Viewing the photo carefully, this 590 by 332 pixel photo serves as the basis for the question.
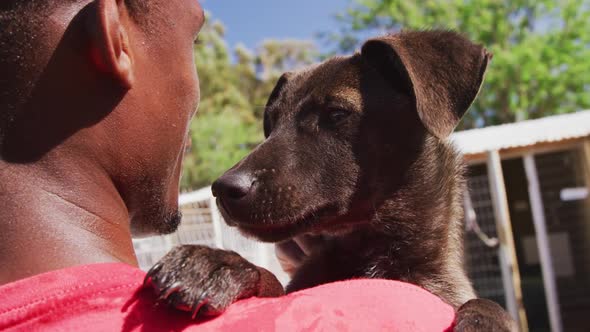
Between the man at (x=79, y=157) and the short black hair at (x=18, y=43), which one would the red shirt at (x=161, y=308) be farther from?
the short black hair at (x=18, y=43)

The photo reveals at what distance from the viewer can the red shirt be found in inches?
54.6

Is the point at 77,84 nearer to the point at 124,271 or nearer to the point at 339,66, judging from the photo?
the point at 124,271

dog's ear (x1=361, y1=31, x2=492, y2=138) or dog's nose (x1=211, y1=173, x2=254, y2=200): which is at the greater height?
dog's ear (x1=361, y1=31, x2=492, y2=138)

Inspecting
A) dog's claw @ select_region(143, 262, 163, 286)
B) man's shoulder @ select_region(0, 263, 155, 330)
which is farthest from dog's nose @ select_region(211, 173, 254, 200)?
man's shoulder @ select_region(0, 263, 155, 330)

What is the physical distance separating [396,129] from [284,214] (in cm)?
64

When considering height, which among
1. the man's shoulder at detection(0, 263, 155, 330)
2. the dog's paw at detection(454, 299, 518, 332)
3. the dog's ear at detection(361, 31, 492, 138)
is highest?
the dog's ear at detection(361, 31, 492, 138)

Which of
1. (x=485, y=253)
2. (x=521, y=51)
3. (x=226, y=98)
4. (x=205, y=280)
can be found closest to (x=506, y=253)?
(x=485, y=253)

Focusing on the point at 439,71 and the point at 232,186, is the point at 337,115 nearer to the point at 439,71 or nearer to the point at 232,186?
the point at 439,71

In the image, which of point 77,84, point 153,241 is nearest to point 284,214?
point 77,84

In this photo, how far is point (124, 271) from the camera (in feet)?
5.00

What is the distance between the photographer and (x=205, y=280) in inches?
68.4

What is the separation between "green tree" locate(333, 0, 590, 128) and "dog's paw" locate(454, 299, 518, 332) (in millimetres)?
20347

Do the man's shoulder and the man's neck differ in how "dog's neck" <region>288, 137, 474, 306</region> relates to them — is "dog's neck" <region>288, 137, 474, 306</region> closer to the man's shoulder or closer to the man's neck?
the man's neck

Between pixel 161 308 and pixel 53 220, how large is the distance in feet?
1.11
